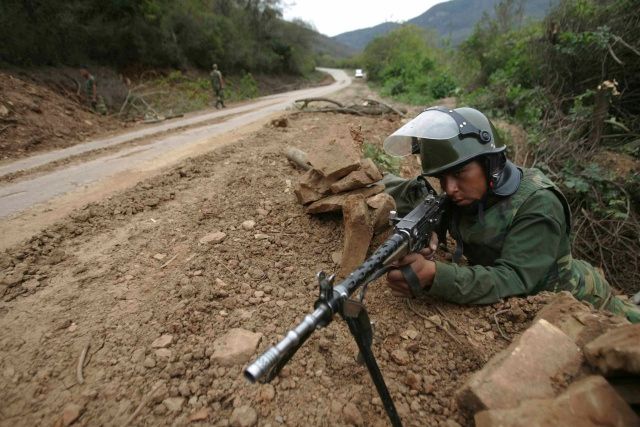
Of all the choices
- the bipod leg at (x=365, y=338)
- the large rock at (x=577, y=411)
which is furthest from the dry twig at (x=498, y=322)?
the bipod leg at (x=365, y=338)

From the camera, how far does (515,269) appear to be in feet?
6.80

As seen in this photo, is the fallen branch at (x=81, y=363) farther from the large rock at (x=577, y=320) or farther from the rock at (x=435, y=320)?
the large rock at (x=577, y=320)

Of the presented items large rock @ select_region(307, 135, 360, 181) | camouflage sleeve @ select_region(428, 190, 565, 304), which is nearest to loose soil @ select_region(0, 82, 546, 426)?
camouflage sleeve @ select_region(428, 190, 565, 304)

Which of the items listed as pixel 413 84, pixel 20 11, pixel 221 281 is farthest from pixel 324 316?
pixel 413 84

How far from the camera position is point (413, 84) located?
18.3 m

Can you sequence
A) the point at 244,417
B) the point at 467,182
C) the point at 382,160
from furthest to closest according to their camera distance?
the point at 382,160, the point at 467,182, the point at 244,417

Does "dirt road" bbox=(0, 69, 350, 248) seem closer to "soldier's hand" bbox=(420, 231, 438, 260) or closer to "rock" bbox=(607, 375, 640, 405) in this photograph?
"soldier's hand" bbox=(420, 231, 438, 260)

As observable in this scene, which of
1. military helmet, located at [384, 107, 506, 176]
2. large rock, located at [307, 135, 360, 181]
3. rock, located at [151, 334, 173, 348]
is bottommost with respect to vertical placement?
rock, located at [151, 334, 173, 348]

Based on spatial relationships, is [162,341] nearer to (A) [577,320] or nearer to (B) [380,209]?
(B) [380,209]

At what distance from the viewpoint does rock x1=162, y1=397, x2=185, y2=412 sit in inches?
63.4

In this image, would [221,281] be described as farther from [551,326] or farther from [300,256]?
[551,326]

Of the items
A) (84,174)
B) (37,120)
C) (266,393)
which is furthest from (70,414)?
(37,120)

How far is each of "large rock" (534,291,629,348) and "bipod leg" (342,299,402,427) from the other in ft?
2.91

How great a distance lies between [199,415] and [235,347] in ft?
1.24
